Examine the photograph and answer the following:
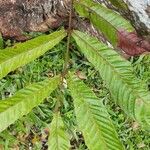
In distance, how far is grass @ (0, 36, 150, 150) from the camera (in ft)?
8.29

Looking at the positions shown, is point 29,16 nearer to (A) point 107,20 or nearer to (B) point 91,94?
(A) point 107,20

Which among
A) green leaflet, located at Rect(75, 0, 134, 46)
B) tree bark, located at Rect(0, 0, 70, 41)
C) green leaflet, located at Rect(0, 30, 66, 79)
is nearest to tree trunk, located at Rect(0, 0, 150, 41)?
tree bark, located at Rect(0, 0, 70, 41)

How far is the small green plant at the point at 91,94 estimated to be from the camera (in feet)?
3.40

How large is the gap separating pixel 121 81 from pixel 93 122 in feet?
0.54

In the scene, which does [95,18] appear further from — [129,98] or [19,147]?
[19,147]

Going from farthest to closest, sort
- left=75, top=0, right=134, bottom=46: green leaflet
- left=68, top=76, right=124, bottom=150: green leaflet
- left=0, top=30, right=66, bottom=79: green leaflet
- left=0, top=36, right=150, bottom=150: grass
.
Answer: left=0, top=36, right=150, bottom=150: grass → left=75, top=0, right=134, bottom=46: green leaflet → left=0, top=30, right=66, bottom=79: green leaflet → left=68, top=76, right=124, bottom=150: green leaflet

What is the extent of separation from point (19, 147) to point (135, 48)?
153 cm

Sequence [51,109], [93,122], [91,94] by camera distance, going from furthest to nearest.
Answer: [51,109]
[91,94]
[93,122]

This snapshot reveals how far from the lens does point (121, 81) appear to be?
112 cm

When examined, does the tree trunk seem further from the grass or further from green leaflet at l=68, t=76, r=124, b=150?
green leaflet at l=68, t=76, r=124, b=150

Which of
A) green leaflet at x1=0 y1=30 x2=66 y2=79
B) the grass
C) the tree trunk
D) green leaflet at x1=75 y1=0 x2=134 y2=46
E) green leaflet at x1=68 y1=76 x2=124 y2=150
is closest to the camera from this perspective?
green leaflet at x1=68 y1=76 x2=124 y2=150

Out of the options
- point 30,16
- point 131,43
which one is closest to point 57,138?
point 131,43

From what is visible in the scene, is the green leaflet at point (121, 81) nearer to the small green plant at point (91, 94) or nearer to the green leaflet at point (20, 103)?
the small green plant at point (91, 94)

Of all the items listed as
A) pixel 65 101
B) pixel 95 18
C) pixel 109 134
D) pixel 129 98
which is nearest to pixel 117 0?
pixel 95 18
